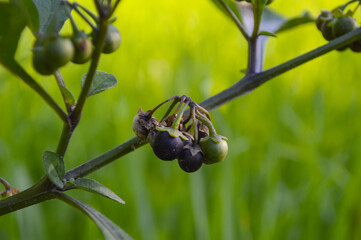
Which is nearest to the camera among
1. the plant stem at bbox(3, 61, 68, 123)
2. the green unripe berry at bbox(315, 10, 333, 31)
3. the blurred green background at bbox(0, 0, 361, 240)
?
the plant stem at bbox(3, 61, 68, 123)

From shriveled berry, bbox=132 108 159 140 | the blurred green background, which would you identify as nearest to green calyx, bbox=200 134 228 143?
shriveled berry, bbox=132 108 159 140

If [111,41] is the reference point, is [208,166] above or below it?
below

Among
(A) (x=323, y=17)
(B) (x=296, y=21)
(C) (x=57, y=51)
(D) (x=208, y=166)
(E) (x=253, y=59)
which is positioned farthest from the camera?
(D) (x=208, y=166)

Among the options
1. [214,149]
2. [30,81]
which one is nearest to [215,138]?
[214,149]

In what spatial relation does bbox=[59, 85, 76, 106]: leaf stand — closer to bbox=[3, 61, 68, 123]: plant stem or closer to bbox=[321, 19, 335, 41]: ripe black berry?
bbox=[3, 61, 68, 123]: plant stem

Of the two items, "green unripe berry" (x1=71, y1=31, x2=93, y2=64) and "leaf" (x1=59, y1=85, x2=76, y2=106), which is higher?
"green unripe berry" (x1=71, y1=31, x2=93, y2=64)

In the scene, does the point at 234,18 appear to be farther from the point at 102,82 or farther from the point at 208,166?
the point at 208,166

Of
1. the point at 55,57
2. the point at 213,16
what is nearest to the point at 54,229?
the point at 55,57
